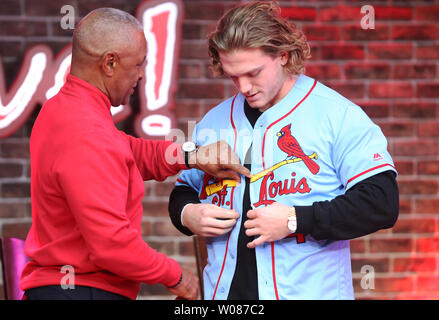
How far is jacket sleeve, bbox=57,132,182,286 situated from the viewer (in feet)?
4.81

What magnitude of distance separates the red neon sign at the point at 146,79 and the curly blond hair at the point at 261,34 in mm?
1252

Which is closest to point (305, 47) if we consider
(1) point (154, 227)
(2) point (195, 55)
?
(2) point (195, 55)

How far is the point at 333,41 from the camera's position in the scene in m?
3.07

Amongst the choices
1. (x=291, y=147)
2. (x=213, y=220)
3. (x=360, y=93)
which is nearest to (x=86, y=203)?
(x=213, y=220)

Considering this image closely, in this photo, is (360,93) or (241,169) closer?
(241,169)

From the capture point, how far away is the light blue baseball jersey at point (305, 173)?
5.38 feet

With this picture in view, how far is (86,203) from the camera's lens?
147cm

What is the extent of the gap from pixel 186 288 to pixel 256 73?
2.40ft

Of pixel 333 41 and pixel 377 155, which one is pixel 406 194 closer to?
pixel 333 41

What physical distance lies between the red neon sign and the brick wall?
5cm

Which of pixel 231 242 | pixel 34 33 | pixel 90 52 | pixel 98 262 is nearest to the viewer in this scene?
pixel 98 262

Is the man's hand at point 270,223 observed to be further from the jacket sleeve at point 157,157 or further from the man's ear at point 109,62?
the man's ear at point 109,62

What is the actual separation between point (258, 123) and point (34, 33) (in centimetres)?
181

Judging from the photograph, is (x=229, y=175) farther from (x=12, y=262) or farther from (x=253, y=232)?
(x=12, y=262)
